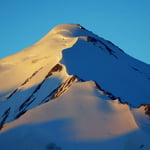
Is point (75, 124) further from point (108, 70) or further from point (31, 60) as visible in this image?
point (31, 60)

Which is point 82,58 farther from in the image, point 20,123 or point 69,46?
point 20,123

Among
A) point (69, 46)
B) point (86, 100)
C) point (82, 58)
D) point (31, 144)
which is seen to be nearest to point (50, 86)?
point (82, 58)

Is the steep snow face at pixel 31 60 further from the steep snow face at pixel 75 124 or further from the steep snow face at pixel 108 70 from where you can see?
the steep snow face at pixel 75 124

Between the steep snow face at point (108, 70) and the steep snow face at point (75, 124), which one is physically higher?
the steep snow face at point (108, 70)

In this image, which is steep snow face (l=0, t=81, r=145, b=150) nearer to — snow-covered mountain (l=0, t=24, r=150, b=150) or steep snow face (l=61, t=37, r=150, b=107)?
snow-covered mountain (l=0, t=24, r=150, b=150)

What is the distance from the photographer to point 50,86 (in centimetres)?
6731

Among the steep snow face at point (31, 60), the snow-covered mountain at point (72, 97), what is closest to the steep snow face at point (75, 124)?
the snow-covered mountain at point (72, 97)

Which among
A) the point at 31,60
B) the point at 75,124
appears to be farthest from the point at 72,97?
the point at 31,60

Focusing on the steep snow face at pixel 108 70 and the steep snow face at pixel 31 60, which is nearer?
the steep snow face at pixel 108 70

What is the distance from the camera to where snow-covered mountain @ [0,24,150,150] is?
116 feet

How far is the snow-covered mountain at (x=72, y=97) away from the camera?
35500 millimetres

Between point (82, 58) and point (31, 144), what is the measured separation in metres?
45.6

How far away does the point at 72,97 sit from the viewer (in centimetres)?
4128

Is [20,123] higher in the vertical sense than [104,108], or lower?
lower
